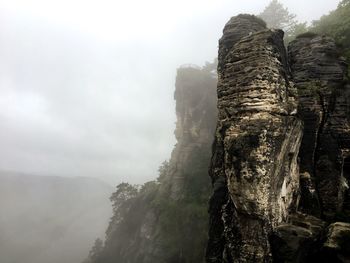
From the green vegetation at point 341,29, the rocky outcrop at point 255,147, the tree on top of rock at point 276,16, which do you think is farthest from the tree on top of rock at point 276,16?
the rocky outcrop at point 255,147

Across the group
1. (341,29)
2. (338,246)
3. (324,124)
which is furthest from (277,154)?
(341,29)

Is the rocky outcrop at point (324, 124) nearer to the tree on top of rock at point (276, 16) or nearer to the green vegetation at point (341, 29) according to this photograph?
the green vegetation at point (341, 29)

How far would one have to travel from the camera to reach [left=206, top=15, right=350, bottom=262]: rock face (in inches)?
494

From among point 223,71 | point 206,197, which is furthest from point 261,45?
point 206,197

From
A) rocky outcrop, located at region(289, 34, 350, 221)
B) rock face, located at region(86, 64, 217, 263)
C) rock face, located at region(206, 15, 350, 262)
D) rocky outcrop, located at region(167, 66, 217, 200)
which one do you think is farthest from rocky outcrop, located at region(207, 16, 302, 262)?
rocky outcrop, located at region(167, 66, 217, 200)

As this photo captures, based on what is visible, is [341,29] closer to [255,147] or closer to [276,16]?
[255,147]

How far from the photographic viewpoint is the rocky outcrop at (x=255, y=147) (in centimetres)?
1256

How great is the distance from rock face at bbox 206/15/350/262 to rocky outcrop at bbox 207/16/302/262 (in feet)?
0.14

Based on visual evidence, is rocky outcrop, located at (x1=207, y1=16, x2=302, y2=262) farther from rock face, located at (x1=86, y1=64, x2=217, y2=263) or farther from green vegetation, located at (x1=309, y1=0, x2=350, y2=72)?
rock face, located at (x1=86, y1=64, x2=217, y2=263)

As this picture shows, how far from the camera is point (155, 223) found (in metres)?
48.5

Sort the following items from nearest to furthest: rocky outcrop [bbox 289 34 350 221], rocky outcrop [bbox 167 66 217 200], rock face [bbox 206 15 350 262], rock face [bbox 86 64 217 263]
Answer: rock face [bbox 206 15 350 262], rocky outcrop [bbox 289 34 350 221], rock face [bbox 86 64 217 263], rocky outcrop [bbox 167 66 217 200]

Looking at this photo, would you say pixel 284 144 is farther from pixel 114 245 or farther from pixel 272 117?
pixel 114 245

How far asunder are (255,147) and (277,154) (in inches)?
44.9

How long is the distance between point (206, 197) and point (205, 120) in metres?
17.7
